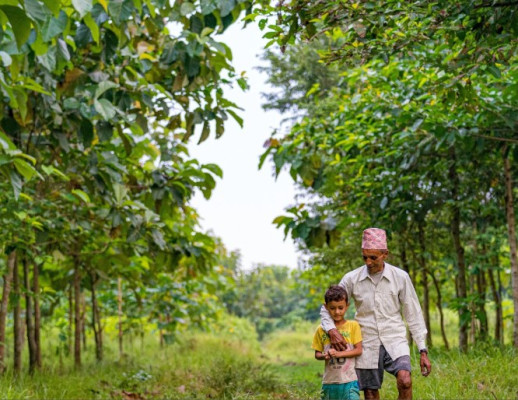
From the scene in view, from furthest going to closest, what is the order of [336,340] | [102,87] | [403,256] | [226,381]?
[403,256], [226,381], [102,87], [336,340]

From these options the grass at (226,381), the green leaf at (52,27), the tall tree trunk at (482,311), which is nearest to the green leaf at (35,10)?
the green leaf at (52,27)

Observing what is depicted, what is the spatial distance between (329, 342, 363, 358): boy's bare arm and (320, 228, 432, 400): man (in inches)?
3.6

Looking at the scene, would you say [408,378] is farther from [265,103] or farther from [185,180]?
[265,103]

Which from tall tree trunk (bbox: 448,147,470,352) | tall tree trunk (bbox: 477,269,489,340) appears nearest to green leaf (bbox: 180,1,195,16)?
tall tree trunk (bbox: 448,147,470,352)

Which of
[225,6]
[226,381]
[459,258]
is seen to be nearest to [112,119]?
[225,6]

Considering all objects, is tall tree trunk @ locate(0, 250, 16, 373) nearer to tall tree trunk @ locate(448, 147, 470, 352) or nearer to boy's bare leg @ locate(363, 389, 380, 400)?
boy's bare leg @ locate(363, 389, 380, 400)

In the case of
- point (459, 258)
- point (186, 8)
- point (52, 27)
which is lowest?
point (459, 258)

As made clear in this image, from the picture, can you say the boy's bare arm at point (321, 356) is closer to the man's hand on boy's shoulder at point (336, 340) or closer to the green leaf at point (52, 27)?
the man's hand on boy's shoulder at point (336, 340)

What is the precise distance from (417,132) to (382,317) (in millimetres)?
2821

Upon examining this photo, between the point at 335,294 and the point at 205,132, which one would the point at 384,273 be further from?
the point at 205,132

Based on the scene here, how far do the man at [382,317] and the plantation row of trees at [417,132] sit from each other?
0.96 meters

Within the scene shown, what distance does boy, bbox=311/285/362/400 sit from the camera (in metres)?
3.13

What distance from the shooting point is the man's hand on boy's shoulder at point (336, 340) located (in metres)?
3.11

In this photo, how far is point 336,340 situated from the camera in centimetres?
311
